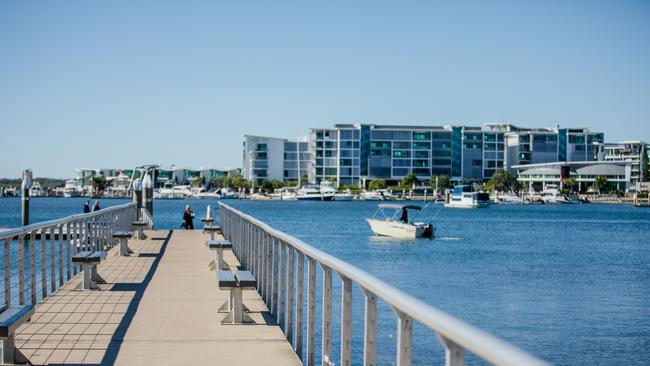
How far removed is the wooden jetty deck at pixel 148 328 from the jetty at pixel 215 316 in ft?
0.04

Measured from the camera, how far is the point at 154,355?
840cm

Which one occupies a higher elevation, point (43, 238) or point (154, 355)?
point (43, 238)

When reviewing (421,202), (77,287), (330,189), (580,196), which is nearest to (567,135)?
(580,196)

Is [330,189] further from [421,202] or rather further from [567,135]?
[567,135]

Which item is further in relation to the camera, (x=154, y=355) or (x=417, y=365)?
(x=417, y=365)

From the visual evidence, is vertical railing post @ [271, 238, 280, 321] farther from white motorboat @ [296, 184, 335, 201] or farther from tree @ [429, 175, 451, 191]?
tree @ [429, 175, 451, 191]

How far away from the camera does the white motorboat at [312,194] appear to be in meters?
185

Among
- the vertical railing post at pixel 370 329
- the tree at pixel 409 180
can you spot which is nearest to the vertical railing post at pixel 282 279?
the vertical railing post at pixel 370 329

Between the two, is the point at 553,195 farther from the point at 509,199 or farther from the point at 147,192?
the point at 147,192

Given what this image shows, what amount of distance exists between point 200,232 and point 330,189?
6116 inches

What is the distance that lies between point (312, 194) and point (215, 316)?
178475 mm

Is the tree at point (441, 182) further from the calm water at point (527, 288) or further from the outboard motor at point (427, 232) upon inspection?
the outboard motor at point (427, 232)

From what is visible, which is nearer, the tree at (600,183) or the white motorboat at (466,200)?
the white motorboat at (466,200)

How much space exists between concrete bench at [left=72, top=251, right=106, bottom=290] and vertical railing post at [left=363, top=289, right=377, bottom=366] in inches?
337
